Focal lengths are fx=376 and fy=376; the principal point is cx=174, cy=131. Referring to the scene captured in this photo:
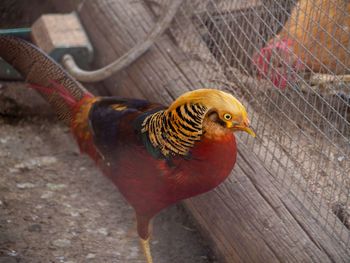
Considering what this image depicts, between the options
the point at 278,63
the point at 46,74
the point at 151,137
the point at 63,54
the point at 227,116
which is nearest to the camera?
the point at 227,116

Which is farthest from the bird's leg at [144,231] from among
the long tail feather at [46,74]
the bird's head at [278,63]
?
the bird's head at [278,63]

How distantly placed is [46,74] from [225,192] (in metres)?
1.42

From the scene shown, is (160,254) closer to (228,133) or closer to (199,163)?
(199,163)

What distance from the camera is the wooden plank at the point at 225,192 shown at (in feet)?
6.17

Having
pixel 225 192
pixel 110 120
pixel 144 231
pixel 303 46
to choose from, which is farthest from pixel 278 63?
pixel 144 231

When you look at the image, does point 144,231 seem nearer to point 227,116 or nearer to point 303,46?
point 227,116

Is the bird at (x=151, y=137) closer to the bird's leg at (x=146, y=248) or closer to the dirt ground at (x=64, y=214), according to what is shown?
the bird's leg at (x=146, y=248)

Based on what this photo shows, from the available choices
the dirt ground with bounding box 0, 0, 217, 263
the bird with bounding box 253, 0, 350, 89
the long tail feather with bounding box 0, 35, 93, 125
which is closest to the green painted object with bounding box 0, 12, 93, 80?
the dirt ground with bounding box 0, 0, 217, 263

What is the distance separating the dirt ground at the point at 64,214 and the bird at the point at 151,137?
0.24 metres

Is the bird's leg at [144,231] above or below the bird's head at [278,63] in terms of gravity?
below

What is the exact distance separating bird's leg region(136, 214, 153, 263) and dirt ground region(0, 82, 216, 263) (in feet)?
0.21

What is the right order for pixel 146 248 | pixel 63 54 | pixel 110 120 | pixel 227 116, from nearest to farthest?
pixel 227 116, pixel 110 120, pixel 146 248, pixel 63 54

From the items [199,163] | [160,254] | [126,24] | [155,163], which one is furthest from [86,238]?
[126,24]

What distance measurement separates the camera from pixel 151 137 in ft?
5.88
